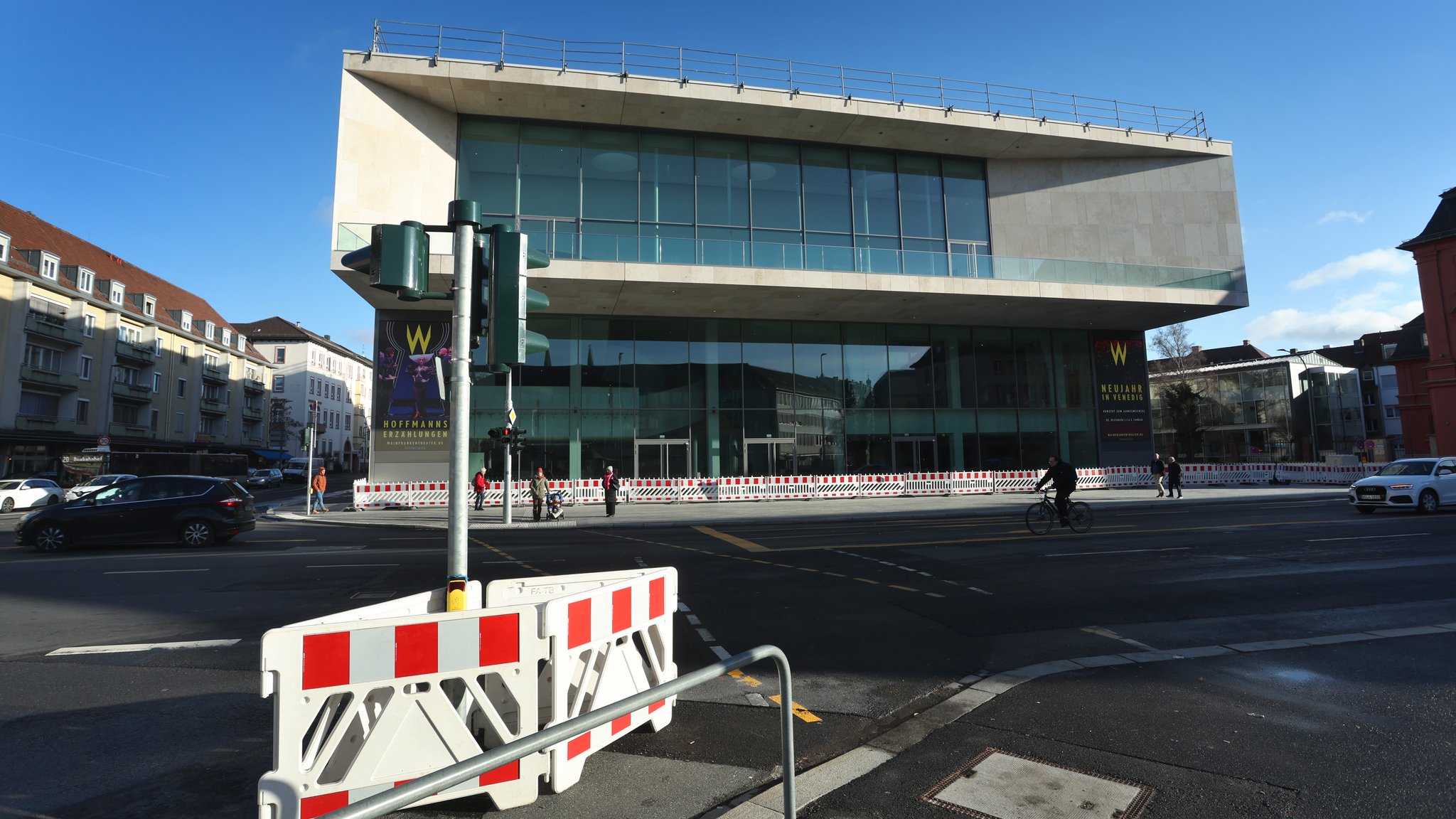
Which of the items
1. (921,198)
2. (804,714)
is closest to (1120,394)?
(921,198)

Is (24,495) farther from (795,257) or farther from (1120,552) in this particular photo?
(1120,552)

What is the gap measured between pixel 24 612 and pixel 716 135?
2626 cm

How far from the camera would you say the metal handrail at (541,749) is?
178 centimetres

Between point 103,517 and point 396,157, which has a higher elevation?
point 396,157

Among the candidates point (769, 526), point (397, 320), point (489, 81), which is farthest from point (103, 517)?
point (489, 81)

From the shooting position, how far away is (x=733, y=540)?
610 inches

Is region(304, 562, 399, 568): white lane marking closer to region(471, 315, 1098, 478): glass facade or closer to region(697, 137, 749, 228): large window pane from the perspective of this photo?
region(471, 315, 1098, 478): glass facade

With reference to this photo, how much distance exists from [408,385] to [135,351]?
41376mm

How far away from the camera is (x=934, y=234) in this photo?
31.1 m

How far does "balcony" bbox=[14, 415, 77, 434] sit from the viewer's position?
42031mm

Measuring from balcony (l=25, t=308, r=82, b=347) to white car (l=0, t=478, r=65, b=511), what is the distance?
794 inches

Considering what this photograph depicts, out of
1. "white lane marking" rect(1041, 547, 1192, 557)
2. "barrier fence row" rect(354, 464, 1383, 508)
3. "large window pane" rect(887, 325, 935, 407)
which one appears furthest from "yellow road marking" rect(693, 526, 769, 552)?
"large window pane" rect(887, 325, 935, 407)

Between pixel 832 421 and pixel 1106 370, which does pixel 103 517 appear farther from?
pixel 1106 370

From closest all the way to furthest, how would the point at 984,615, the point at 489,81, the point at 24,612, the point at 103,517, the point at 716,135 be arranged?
the point at 984,615
the point at 24,612
the point at 103,517
the point at 489,81
the point at 716,135
